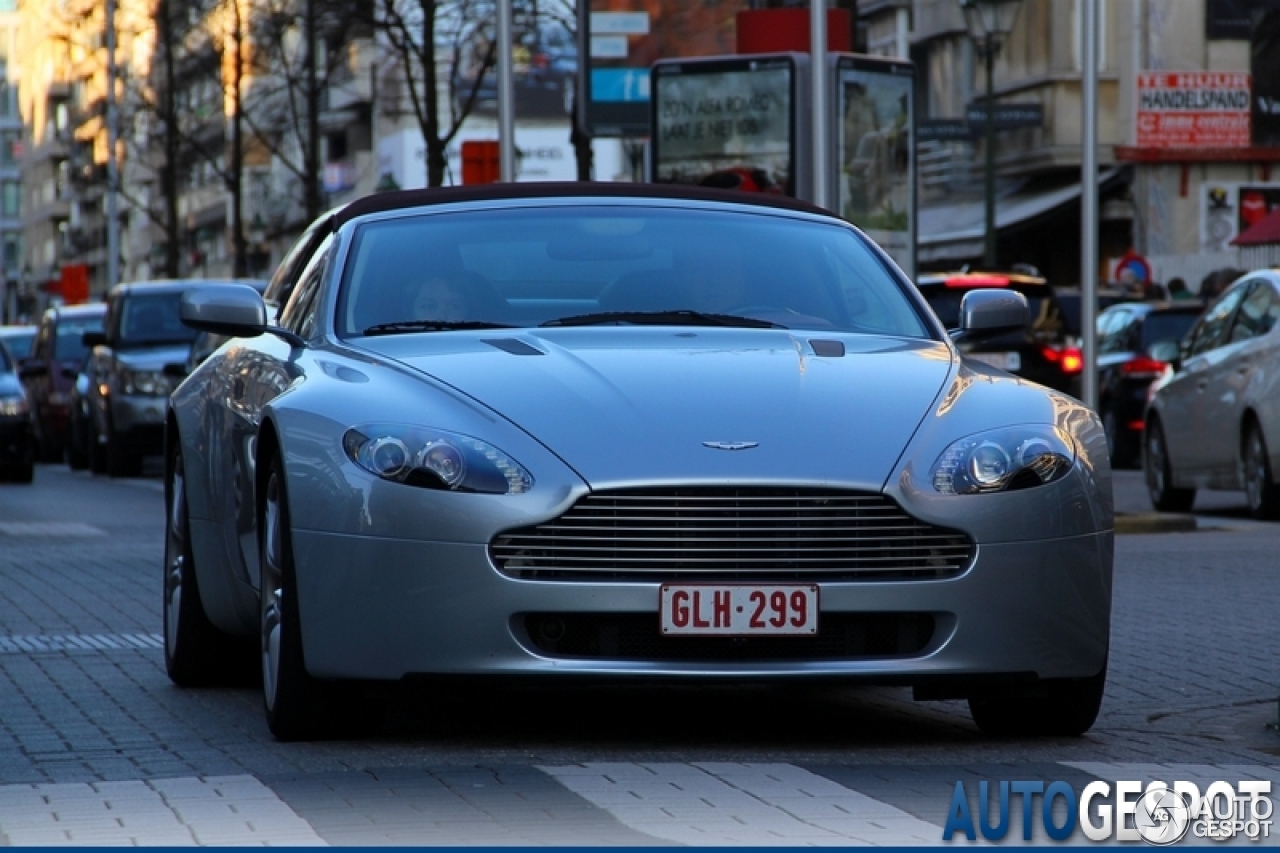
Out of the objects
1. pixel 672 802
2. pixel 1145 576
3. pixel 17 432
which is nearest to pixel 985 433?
pixel 672 802

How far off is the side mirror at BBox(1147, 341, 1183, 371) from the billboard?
8270 mm

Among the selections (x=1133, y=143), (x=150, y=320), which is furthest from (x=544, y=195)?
(x=1133, y=143)

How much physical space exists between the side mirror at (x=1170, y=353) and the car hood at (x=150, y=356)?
11.4 meters

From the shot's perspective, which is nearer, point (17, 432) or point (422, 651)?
point (422, 651)

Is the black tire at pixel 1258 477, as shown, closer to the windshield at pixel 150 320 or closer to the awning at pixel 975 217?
the windshield at pixel 150 320

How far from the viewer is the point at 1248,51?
1740 inches

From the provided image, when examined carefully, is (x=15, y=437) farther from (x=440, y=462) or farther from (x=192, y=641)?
(x=440, y=462)

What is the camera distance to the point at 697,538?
6.48 metres

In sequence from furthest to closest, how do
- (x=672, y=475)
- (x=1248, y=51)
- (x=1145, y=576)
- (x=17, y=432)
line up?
(x=1248, y=51) → (x=17, y=432) → (x=1145, y=576) → (x=672, y=475)

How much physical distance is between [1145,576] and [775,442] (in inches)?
273

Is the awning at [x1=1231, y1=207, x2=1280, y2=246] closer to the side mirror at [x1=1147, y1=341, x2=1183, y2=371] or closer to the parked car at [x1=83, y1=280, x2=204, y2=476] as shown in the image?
the parked car at [x1=83, y1=280, x2=204, y2=476]

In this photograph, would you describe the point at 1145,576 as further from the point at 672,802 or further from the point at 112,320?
the point at 112,320

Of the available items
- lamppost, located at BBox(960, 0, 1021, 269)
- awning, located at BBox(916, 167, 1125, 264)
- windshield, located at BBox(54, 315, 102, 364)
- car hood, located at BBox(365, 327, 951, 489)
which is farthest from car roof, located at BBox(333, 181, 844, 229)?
awning, located at BBox(916, 167, 1125, 264)

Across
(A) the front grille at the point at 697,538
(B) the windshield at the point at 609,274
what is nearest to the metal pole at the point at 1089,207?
(B) the windshield at the point at 609,274
